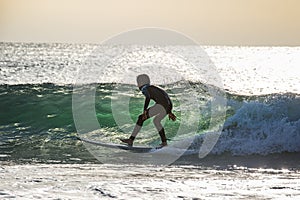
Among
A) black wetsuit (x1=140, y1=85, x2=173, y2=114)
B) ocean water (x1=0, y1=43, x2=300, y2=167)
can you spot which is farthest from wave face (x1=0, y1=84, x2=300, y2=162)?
black wetsuit (x1=140, y1=85, x2=173, y2=114)

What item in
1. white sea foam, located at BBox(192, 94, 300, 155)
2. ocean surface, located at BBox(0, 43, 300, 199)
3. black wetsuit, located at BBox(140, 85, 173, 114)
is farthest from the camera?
white sea foam, located at BBox(192, 94, 300, 155)

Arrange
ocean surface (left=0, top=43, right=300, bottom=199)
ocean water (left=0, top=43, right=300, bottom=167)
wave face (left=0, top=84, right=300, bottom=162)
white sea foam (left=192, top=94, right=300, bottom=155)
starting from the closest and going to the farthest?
ocean surface (left=0, top=43, right=300, bottom=199), ocean water (left=0, top=43, right=300, bottom=167), wave face (left=0, top=84, right=300, bottom=162), white sea foam (left=192, top=94, right=300, bottom=155)

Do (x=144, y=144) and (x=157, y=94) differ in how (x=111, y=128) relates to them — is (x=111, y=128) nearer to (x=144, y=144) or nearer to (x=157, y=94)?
(x=144, y=144)

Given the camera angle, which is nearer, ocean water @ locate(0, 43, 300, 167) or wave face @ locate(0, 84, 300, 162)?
ocean water @ locate(0, 43, 300, 167)

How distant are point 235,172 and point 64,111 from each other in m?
12.8

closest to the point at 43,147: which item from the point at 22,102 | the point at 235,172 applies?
the point at 235,172

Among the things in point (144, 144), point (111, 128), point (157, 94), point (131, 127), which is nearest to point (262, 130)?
point (144, 144)

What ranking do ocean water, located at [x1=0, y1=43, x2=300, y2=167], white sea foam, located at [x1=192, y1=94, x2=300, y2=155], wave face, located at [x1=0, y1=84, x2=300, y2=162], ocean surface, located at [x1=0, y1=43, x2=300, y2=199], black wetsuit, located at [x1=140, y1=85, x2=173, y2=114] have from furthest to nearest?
white sea foam, located at [x1=192, y1=94, x2=300, y2=155]
wave face, located at [x1=0, y1=84, x2=300, y2=162]
ocean water, located at [x1=0, y1=43, x2=300, y2=167]
black wetsuit, located at [x1=140, y1=85, x2=173, y2=114]
ocean surface, located at [x1=0, y1=43, x2=300, y2=199]

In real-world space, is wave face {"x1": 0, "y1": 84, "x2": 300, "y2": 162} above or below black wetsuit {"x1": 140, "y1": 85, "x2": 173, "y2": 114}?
above

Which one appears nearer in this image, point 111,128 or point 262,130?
point 262,130

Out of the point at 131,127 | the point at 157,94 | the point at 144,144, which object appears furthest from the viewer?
the point at 131,127

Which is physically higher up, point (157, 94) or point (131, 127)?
point (131, 127)

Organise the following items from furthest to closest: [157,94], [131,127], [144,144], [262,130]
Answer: [131,127]
[144,144]
[262,130]
[157,94]

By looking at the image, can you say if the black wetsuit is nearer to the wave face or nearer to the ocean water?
the ocean water
